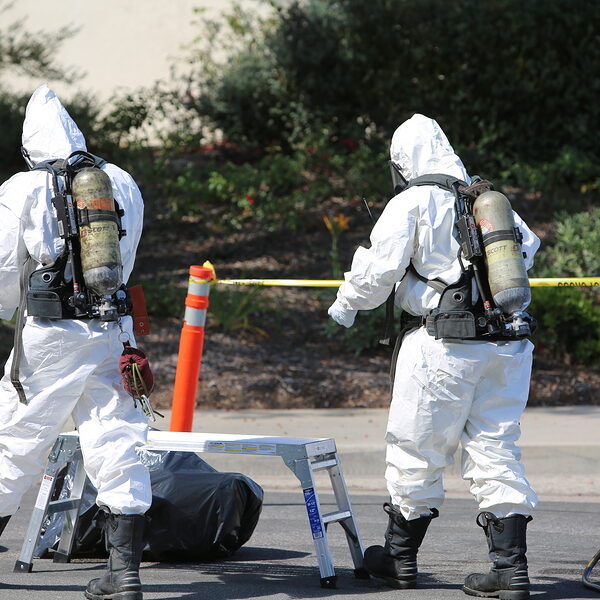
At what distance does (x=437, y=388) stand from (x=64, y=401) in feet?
4.87

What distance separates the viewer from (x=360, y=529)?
560cm

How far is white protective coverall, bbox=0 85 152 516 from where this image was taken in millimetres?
4109

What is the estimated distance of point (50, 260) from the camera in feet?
13.6

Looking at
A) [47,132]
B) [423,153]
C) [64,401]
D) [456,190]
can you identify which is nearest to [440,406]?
[456,190]

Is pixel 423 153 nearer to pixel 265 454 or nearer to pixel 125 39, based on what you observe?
pixel 265 454

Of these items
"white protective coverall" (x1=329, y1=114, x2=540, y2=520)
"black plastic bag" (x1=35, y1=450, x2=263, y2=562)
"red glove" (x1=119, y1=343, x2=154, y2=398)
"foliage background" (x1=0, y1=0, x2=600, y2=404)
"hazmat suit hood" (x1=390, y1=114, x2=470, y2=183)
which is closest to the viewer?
"red glove" (x1=119, y1=343, x2=154, y2=398)

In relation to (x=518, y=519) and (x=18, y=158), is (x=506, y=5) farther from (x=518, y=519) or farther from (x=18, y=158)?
(x=518, y=519)

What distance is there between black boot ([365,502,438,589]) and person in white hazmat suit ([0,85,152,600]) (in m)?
1.04

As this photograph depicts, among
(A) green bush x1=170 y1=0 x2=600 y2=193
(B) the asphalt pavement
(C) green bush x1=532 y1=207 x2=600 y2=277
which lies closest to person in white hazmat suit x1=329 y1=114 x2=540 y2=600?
(B) the asphalt pavement

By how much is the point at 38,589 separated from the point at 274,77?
937 cm

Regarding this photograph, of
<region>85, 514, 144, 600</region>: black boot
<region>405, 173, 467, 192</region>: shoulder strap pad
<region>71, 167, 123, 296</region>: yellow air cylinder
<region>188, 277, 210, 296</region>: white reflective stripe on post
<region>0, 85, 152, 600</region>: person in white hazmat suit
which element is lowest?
<region>85, 514, 144, 600</region>: black boot

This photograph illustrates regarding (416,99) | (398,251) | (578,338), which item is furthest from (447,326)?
(416,99)

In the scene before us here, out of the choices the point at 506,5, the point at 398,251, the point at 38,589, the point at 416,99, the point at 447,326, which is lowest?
the point at 38,589

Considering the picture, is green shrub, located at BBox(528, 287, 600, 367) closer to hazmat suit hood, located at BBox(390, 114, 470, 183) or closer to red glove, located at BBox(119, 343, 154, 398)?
hazmat suit hood, located at BBox(390, 114, 470, 183)
